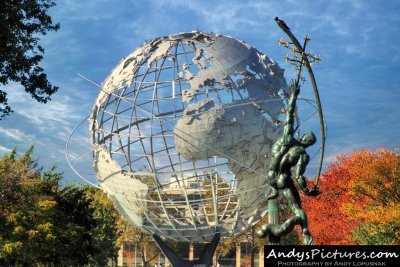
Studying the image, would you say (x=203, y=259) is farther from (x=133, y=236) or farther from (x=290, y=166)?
(x=133, y=236)

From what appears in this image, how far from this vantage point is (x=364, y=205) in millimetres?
31141

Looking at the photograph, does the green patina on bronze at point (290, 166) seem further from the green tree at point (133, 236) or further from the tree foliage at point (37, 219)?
the green tree at point (133, 236)

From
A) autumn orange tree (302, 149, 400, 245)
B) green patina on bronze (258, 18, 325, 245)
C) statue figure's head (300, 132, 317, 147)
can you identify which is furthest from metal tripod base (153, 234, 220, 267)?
autumn orange tree (302, 149, 400, 245)

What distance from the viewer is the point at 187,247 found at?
49594 mm

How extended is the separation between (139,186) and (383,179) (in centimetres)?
1639

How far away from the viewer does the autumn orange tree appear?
94.3ft

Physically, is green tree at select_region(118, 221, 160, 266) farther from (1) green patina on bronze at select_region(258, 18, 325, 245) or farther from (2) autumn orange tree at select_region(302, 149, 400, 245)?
(1) green patina on bronze at select_region(258, 18, 325, 245)

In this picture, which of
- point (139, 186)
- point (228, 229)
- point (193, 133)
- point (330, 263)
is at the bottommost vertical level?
point (330, 263)

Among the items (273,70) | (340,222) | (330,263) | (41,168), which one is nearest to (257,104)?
(273,70)

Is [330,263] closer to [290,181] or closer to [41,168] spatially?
[290,181]

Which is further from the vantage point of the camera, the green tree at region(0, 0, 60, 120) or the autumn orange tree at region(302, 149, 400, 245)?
the autumn orange tree at region(302, 149, 400, 245)

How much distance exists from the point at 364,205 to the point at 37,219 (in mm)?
17688

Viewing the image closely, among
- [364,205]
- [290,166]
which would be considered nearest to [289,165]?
[290,166]

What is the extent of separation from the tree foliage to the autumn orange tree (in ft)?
48.0
